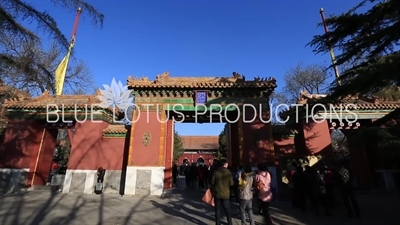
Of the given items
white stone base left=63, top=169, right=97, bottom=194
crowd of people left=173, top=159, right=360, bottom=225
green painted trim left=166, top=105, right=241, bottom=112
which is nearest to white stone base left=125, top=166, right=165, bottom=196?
white stone base left=63, top=169, right=97, bottom=194

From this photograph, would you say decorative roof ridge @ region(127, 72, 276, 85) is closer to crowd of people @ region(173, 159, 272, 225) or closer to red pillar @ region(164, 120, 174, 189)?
red pillar @ region(164, 120, 174, 189)

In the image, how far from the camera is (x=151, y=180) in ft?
34.5

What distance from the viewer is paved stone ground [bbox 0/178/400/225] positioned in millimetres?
5816

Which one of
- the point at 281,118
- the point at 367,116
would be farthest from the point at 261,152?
the point at 367,116

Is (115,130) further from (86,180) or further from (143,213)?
(143,213)

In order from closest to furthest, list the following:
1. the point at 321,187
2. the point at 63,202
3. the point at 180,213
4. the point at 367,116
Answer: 1. the point at 321,187
2. the point at 180,213
3. the point at 63,202
4. the point at 367,116

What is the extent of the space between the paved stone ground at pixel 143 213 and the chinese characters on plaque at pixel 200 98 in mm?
4657

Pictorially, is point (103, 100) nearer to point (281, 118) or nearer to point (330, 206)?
point (281, 118)

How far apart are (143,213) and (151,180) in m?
3.55

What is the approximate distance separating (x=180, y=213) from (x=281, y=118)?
8540 millimetres

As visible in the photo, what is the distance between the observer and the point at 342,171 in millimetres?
6078

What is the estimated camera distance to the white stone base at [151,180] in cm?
1038

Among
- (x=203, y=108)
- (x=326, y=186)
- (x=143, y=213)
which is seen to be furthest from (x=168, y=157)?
(x=326, y=186)

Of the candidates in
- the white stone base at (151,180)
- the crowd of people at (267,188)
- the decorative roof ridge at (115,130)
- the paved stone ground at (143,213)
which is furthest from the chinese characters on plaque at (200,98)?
the crowd of people at (267,188)
